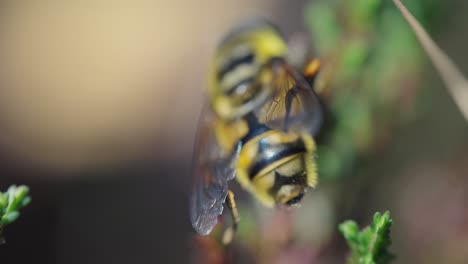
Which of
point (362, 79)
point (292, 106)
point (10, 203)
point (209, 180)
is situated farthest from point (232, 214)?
point (362, 79)

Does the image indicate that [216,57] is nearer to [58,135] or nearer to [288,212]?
[288,212]

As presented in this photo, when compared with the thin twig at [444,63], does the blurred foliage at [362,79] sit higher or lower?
lower

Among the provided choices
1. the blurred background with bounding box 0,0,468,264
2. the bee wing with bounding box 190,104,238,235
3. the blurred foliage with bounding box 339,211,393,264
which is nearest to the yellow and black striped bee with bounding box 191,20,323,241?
the bee wing with bounding box 190,104,238,235

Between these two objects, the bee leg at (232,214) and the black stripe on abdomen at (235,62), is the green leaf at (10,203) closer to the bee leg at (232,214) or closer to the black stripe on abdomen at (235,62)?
the bee leg at (232,214)

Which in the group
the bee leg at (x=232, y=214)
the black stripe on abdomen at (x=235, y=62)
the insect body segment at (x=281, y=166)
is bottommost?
the bee leg at (x=232, y=214)

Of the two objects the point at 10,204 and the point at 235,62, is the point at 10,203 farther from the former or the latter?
the point at 235,62

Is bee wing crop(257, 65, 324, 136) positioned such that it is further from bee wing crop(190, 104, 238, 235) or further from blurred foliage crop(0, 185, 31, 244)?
blurred foliage crop(0, 185, 31, 244)

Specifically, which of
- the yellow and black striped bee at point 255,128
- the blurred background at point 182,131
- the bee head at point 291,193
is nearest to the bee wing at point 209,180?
the yellow and black striped bee at point 255,128
